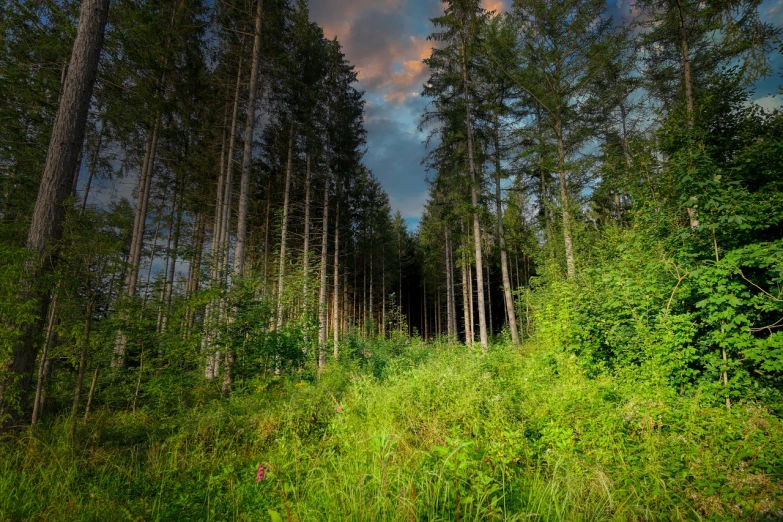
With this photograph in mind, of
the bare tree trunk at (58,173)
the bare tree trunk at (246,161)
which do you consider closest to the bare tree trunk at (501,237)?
the bare tree trunk at (246,161)

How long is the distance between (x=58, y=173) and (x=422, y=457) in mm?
6086

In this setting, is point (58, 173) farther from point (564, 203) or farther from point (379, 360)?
point (564, 203)

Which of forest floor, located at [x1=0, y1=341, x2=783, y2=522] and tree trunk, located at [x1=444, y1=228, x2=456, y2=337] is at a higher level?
tree trunk, located at [x1=444, y1=228, x2=456, y2=337]

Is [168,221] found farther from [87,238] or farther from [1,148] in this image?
[87,238]

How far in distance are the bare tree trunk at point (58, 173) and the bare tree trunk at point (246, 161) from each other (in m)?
3.18

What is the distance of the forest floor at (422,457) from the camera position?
90.0 inches

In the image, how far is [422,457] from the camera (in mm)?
2885

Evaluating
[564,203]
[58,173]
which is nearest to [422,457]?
[58,173]

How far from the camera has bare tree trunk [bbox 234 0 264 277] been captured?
7.71 m

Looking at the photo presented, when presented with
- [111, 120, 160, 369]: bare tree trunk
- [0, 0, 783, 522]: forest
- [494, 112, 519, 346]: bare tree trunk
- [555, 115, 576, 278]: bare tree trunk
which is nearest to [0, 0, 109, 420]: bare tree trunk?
[0, 0, 783, 522]: forest

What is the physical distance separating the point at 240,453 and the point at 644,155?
8.53 m

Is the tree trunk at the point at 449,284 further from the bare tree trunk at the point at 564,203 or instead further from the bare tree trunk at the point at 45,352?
the bare tree trunk at the point at 45,352

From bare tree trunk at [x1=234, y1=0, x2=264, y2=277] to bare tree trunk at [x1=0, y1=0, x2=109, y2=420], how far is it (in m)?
3.18

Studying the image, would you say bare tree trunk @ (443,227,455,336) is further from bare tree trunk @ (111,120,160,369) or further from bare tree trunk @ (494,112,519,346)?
bare tree trunk @ (111,120,160,369)
